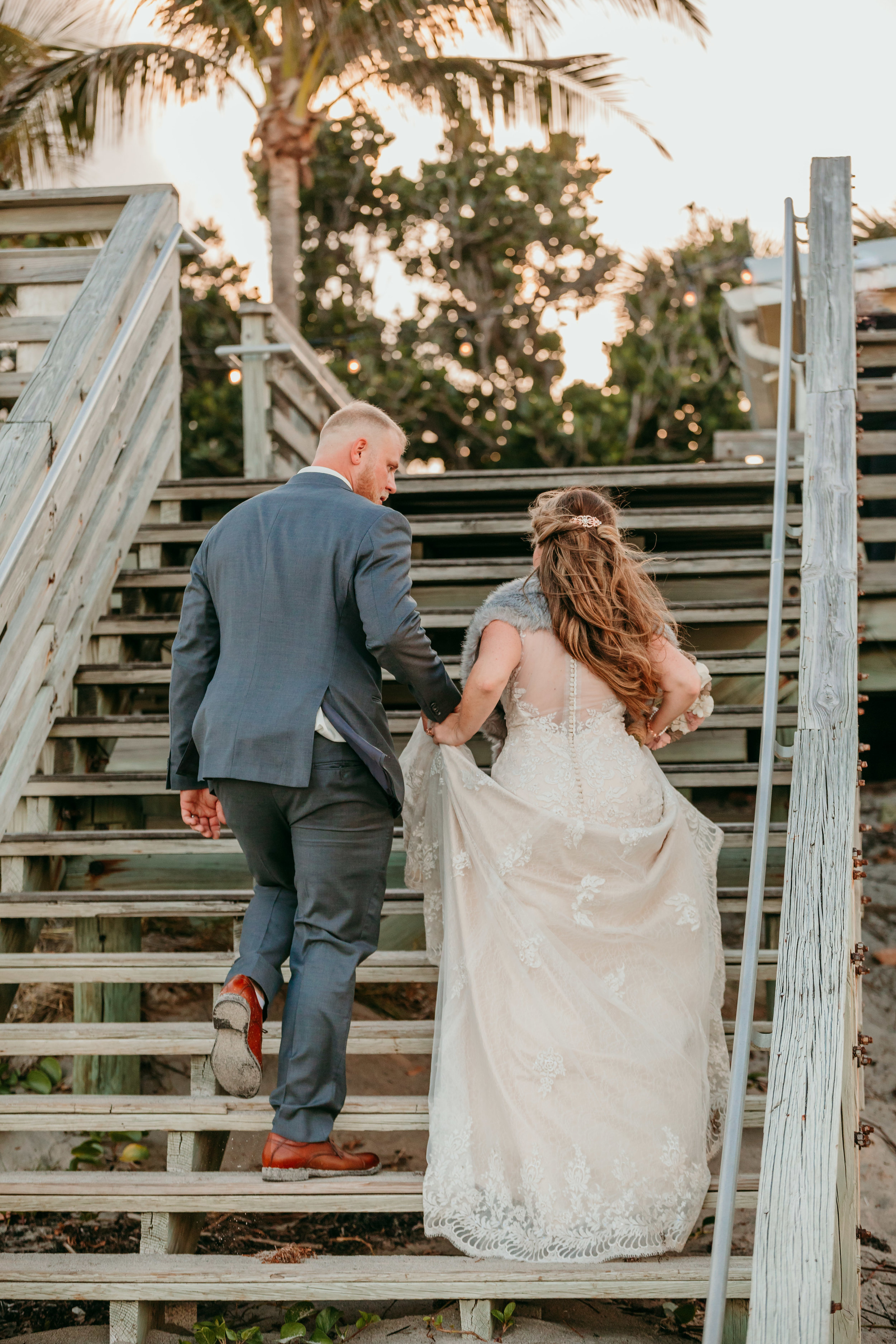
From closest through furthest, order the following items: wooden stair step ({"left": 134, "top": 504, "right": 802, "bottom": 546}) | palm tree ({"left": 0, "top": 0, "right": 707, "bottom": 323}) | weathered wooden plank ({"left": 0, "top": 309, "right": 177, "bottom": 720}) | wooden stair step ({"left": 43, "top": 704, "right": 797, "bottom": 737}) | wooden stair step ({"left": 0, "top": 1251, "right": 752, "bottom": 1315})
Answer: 1. wooden stair step ({"left": 0, "top": 1251, "right": 752, "bottom": 1315})
2. weathered wooden plank ({"left": 0, "top": 309, "right": 177, "bottom": 720})
3. wooden stair step ({"left": 43, "top": 704, "right": 797, "bottom": 737})
4. wooden stair step ({"left": 134, "top": 504, "right": 802, "bottom": 546})
5. palm tree ({"left": 0, "top": 0, "right": 707, "bottom": 323})

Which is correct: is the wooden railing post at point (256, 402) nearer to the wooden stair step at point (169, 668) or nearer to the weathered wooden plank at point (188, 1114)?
the wooden stair step at point (169, 668)

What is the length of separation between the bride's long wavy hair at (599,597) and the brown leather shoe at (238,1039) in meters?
1.10

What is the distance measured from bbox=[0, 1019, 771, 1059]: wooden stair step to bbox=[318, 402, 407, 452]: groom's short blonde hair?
1.47 metres

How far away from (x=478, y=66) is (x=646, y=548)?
6763 millimetres

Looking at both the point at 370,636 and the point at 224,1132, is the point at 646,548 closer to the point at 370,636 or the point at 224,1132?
the point at 370,636

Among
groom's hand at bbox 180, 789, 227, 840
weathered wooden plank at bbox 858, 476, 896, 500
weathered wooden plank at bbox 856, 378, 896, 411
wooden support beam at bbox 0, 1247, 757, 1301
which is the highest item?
weathered wooden plank at bbox 856, 378, 896, 411

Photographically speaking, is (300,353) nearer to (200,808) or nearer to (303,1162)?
(200,808)

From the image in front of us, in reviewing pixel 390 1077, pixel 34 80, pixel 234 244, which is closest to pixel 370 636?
pixel 390 1077

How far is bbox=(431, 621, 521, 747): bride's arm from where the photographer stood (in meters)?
2.74

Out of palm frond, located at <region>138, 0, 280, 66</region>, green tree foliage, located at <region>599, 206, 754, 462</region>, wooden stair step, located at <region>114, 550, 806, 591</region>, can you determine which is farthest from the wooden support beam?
green tree foliage, located at <region>599, 206, 754, 462</region>

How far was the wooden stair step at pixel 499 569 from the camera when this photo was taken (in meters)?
4.43

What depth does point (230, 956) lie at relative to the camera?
125 inches

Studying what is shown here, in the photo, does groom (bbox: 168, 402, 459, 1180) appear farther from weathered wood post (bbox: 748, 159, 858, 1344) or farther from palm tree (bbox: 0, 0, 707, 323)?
palm tree (bbox: 0, 0, 707, 323)

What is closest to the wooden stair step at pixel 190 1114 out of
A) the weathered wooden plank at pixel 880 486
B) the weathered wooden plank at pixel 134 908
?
the weathered wooden plank at pixel 134 908
